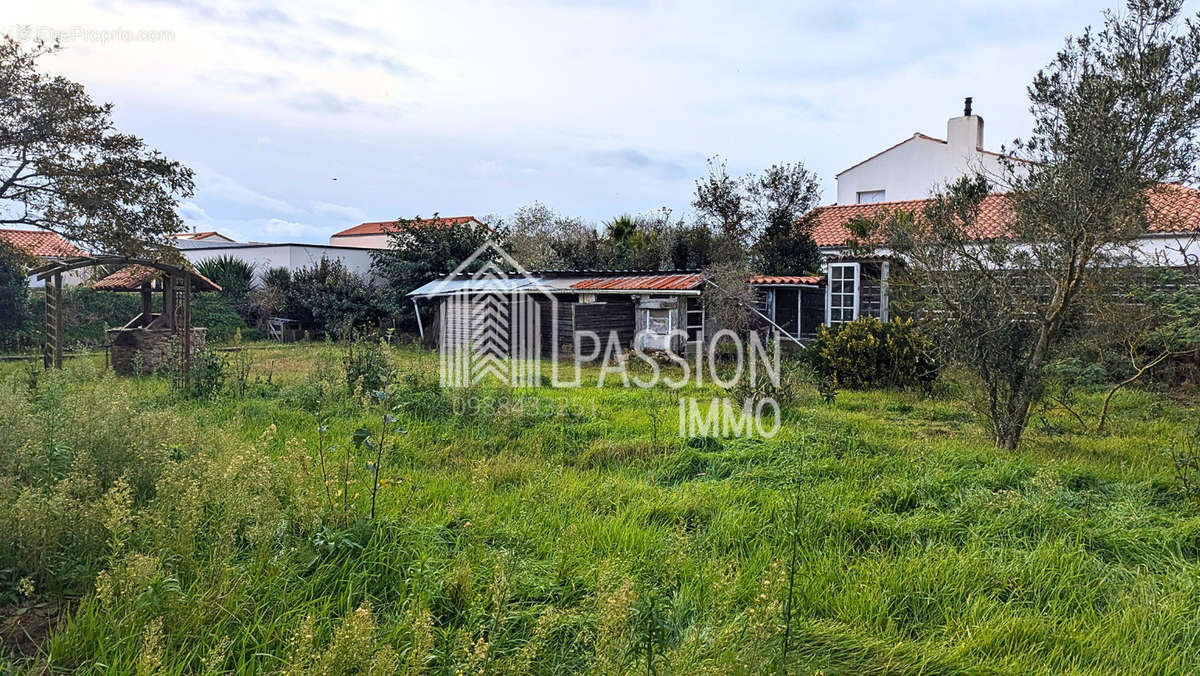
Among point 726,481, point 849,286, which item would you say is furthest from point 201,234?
point 726,481

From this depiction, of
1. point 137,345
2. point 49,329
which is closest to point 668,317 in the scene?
point 137,345

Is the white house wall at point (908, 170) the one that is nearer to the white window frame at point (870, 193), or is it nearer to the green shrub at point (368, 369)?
the white window frame at point (870, 193)

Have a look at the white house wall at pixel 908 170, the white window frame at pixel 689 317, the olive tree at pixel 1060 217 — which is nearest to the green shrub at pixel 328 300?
the white window frame at pixel 689 317

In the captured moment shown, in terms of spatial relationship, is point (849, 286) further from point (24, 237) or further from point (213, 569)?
point (24, 237)

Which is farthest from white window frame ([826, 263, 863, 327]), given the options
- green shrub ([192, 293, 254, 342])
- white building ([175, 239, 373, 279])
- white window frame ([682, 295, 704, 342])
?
green shrub ([192, 293, 254, 342])

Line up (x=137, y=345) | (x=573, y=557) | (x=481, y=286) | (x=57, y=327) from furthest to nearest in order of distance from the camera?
(x=481, y=286) → (x=137, y=345) → (x=57, y=327) → (x=573, y=557)

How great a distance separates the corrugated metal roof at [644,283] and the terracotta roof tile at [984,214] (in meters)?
3.51

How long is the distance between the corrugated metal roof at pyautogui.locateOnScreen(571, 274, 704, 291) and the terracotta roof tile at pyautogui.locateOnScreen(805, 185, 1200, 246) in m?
3.51

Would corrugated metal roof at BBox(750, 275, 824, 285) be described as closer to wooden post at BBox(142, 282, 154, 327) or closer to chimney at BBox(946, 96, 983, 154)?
chimney at BBox(946, 96, 983, 154)

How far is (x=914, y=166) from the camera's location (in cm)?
2461

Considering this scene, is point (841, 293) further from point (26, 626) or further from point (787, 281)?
point (26, 626)

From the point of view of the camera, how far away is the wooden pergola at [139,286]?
10.7m

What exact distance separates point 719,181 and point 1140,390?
13.4 metres

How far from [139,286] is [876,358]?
1463cm
